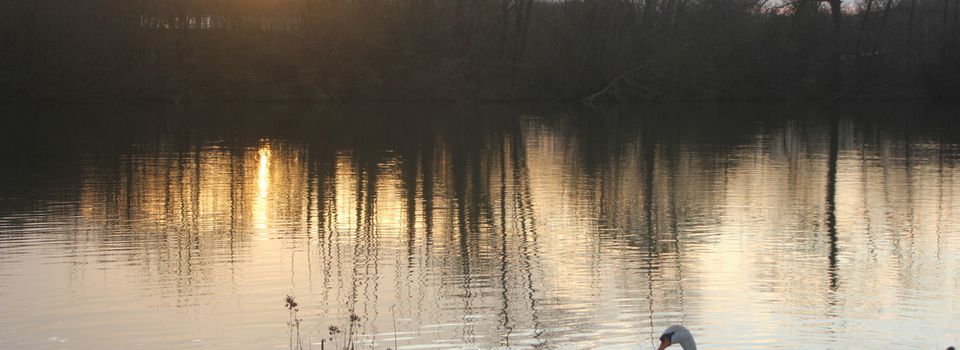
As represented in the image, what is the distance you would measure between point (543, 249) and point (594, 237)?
1.31 metres

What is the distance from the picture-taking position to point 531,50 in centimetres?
7000

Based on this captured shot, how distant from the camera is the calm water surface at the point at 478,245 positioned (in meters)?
11.8

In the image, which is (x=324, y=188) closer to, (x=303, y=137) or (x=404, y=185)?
(x=404, y=185)

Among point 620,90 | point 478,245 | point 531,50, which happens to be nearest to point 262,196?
point 478,245

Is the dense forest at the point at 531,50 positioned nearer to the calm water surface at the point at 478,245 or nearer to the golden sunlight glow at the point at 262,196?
the calm water surface at the point at 478,245

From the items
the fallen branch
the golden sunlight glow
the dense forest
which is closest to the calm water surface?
the golden sunlight glow

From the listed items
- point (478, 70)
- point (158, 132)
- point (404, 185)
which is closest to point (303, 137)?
point (158, 132)

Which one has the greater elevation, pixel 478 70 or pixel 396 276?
pixel 478 70

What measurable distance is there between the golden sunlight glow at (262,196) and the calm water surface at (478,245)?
0.17 feet

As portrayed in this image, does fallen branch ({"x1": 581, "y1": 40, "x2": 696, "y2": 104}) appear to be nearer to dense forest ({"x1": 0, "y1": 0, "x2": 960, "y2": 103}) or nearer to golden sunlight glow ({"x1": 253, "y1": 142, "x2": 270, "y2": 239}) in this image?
dense forest ({"x1": 0, "y1": 0, "x2": 960, "y2": 103})

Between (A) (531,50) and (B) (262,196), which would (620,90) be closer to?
(A) (531,50)

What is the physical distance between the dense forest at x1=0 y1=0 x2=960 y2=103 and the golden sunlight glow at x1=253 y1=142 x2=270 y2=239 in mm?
36603

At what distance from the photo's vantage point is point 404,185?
23547mm

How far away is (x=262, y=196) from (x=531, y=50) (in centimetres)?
4924
